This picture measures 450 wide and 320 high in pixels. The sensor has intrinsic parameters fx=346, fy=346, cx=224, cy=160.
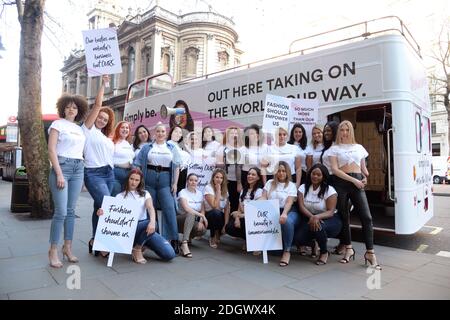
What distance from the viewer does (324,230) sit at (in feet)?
15.3

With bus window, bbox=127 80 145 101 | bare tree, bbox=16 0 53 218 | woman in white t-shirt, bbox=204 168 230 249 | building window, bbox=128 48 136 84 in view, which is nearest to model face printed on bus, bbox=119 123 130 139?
woman in white t-shirt, bbox=204 168 230 249

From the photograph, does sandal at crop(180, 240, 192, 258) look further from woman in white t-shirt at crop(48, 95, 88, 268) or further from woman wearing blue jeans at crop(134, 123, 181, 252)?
woman in white t-shirt at crop(48, 95, 88, 268)

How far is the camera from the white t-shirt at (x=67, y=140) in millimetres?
4172

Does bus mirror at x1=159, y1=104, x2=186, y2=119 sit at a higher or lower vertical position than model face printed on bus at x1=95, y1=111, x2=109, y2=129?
higher

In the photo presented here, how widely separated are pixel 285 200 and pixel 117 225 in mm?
2313

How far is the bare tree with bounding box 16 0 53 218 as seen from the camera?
8.00 m

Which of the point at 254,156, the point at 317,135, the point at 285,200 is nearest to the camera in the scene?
the point at 285,200

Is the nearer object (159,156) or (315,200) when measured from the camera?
(315,200)

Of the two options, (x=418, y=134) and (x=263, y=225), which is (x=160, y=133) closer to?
(x=263, y=225)

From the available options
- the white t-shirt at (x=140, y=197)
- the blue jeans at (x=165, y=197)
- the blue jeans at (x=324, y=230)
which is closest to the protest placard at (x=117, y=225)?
the white t-shirt at (x=140, y=197)

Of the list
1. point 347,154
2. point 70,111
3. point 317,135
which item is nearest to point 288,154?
point 317,135

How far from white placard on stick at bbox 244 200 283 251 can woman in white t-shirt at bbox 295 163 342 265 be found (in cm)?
32
